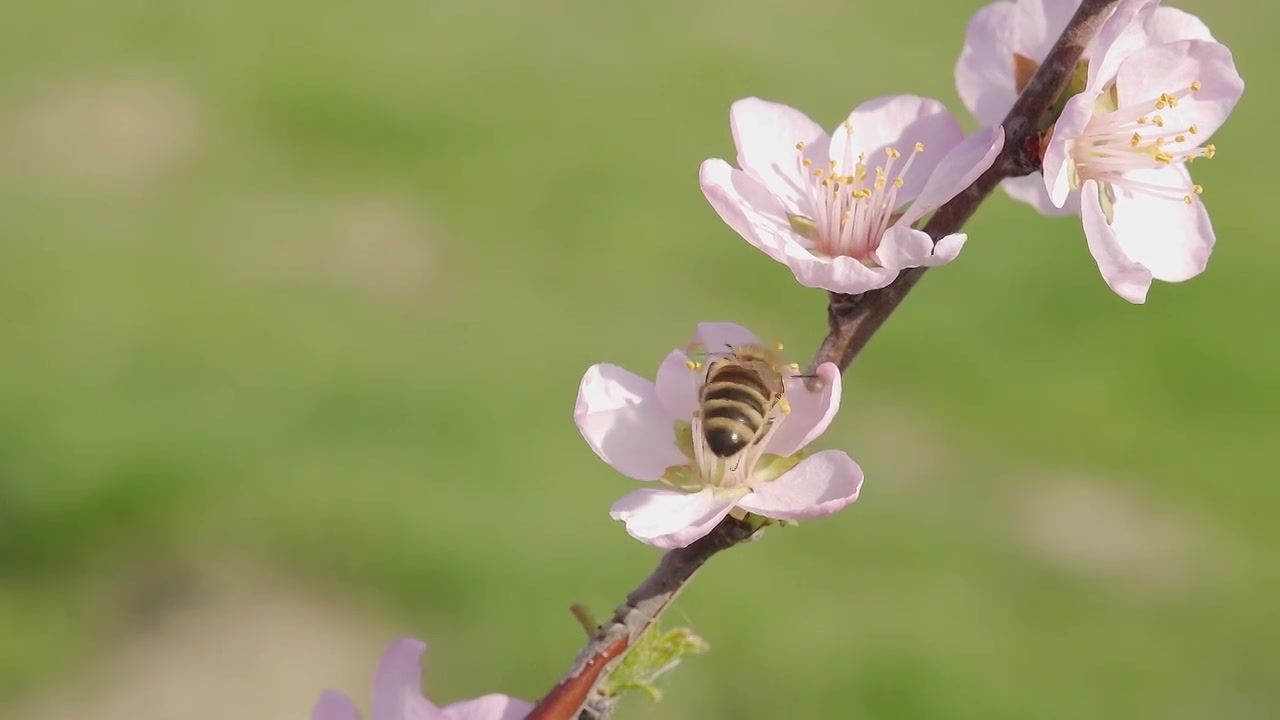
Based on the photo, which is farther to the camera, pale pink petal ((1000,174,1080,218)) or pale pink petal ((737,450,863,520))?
pale pink petal ((1000,174,1080,218))

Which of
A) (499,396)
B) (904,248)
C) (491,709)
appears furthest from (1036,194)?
(499,396)

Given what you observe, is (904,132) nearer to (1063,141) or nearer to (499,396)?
(1063,141)

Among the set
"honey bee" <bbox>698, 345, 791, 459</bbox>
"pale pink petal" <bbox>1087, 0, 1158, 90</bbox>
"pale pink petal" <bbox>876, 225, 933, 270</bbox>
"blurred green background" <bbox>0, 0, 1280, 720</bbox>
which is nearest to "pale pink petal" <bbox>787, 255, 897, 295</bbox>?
"pale pink petal" <bbox>876, 225, 933, 270</bbox>

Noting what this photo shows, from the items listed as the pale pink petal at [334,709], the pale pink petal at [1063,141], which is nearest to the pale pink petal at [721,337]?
the pale pink petal at [1063,141]

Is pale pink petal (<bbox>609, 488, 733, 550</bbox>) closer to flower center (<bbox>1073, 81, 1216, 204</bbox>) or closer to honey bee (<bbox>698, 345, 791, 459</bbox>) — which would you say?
honey bee (<bbox>698, 345, 791, 459</bbox>)

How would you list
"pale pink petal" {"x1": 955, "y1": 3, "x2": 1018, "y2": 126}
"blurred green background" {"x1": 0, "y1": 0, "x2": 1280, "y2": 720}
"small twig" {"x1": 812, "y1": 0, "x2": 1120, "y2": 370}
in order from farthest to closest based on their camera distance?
"blurred green background" {"x1": 0, "y1": 0, "x2": 1280, "y2": 720} → "pale pink petal" {"x1": 955, "y1": 3, "x2": 1018, "y2": 126} → "small twig" {"x1": 812, "y1": 0, "x2": 1120, "y2": 370}

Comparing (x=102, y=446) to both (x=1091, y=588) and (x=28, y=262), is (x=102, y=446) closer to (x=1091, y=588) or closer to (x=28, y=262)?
(x=28, y=262)

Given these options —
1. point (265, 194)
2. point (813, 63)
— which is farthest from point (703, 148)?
point (265, 194)

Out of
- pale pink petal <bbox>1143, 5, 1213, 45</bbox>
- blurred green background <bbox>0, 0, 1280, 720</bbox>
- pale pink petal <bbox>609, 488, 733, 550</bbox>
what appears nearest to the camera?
pale pink petal <bbox>609, 488, 733, 550</bbox>
